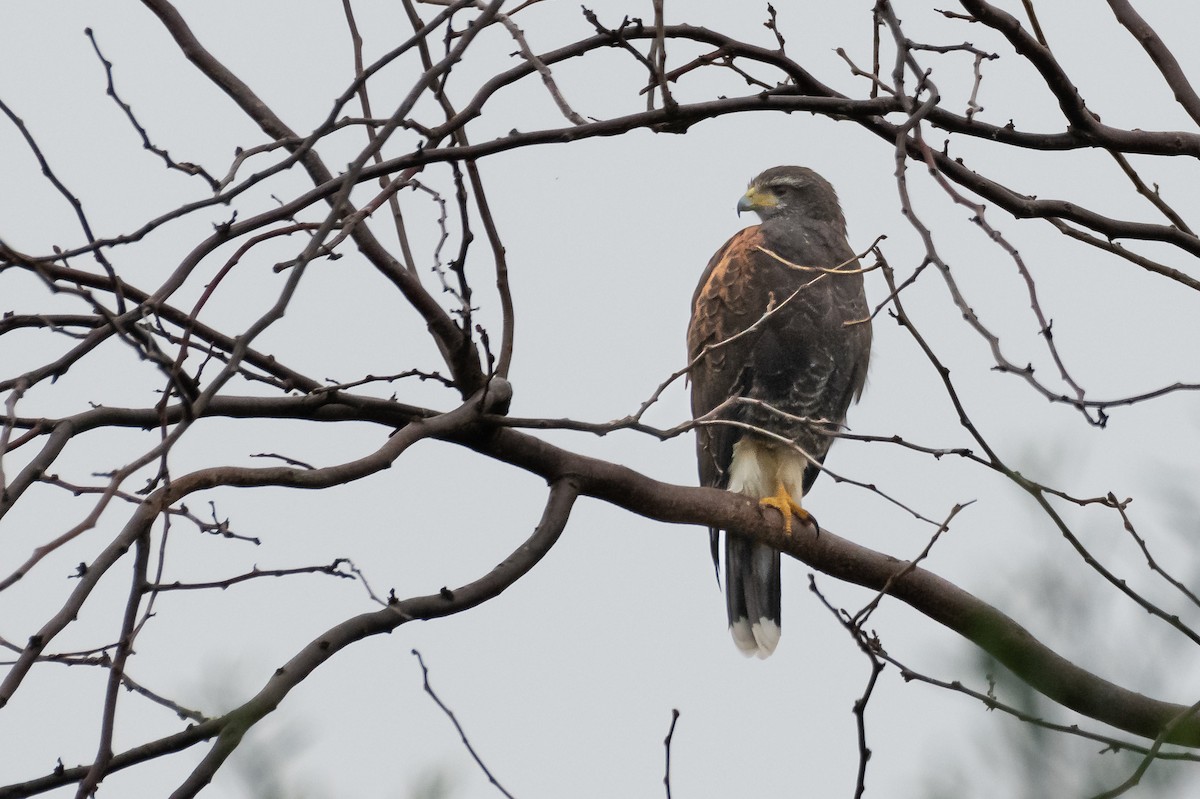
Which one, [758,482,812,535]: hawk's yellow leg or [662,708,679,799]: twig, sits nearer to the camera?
[662,708,679,799]: twig

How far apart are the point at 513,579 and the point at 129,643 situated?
1020mm

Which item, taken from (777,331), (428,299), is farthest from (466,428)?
(777,331)

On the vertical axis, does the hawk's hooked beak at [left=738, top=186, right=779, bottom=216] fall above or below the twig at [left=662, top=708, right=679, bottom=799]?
above

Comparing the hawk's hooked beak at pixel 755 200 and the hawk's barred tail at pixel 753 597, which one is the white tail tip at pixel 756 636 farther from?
the hawk's hooked beak at pixel 755 200

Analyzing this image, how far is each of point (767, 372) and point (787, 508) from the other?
3.85ft

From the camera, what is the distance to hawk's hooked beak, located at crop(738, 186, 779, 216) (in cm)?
602

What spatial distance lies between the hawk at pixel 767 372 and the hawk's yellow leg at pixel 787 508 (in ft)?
1.61

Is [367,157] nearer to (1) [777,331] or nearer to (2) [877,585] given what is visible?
(2) [877,585]

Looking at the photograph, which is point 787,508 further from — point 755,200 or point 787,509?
point 755,200

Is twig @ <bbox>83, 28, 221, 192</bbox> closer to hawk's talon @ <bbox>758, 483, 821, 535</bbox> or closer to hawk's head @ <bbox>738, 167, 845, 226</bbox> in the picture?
hawk's talon @ <bbox>758, 483, 821, 535</bbox>

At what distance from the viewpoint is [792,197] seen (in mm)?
5988

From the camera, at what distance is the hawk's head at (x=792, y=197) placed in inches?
234

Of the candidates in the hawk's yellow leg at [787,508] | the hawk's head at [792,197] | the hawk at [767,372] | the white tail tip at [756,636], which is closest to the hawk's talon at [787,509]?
the hawk's yellow leg at [787,508]

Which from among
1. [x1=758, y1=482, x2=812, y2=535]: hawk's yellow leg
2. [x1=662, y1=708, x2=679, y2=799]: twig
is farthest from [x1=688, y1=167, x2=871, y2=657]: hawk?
[x1=662, y1=708, x2=679, y2=799]: twig
